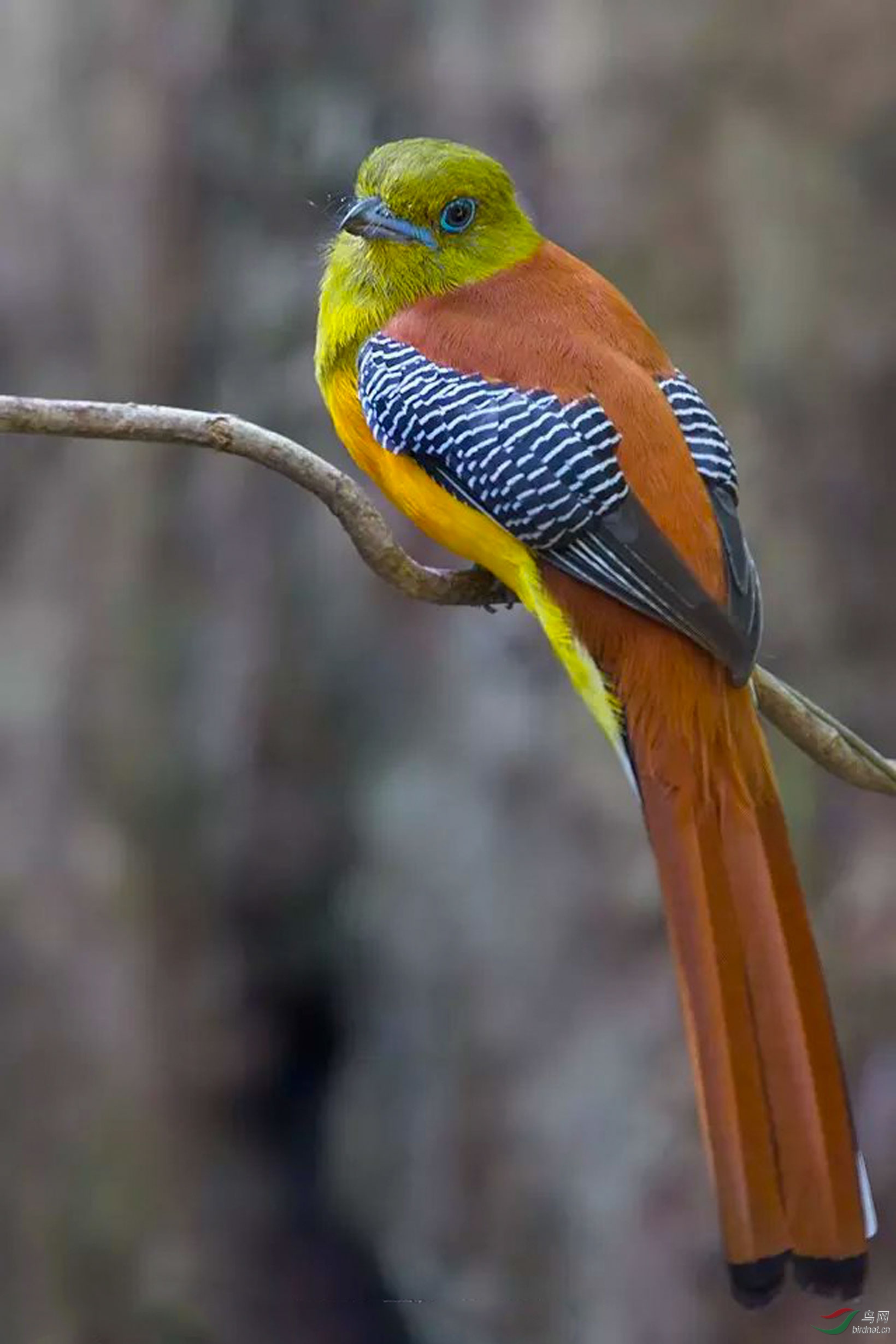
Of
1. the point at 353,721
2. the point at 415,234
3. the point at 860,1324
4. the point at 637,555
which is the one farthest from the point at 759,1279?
the point at 353,721

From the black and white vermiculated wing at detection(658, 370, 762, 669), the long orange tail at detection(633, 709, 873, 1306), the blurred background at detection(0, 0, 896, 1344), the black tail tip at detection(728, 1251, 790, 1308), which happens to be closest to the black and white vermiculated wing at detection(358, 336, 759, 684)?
the black and white vermiculated wing at detection(658, 370, 762, 669)

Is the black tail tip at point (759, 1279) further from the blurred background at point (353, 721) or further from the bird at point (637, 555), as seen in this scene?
the blurred background at point (353, 721)

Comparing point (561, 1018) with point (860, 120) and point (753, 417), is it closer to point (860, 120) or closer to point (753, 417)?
point (753, 417)

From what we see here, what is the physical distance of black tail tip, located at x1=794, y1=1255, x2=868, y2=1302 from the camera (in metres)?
1.11

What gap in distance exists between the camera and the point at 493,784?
2307 mm

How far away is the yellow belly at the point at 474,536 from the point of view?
1287mm

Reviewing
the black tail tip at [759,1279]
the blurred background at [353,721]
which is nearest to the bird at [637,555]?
the black tail tip at [759,1279]

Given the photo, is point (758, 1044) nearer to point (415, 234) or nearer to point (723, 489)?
point (723, 489)

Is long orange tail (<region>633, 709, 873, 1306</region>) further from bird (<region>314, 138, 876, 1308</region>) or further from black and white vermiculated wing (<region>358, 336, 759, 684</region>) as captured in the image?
black and white vermiculated wing (<region>358, 336, 759, 684</region>)

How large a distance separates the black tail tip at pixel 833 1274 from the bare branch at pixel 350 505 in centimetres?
36

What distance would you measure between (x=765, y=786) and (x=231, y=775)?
52.3 inches

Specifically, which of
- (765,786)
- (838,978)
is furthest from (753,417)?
(765,786)

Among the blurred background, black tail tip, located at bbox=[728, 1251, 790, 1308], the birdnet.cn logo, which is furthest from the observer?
the blurred background

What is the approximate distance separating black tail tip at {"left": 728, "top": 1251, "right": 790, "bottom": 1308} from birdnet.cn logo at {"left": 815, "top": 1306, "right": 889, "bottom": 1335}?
0.80 meters
